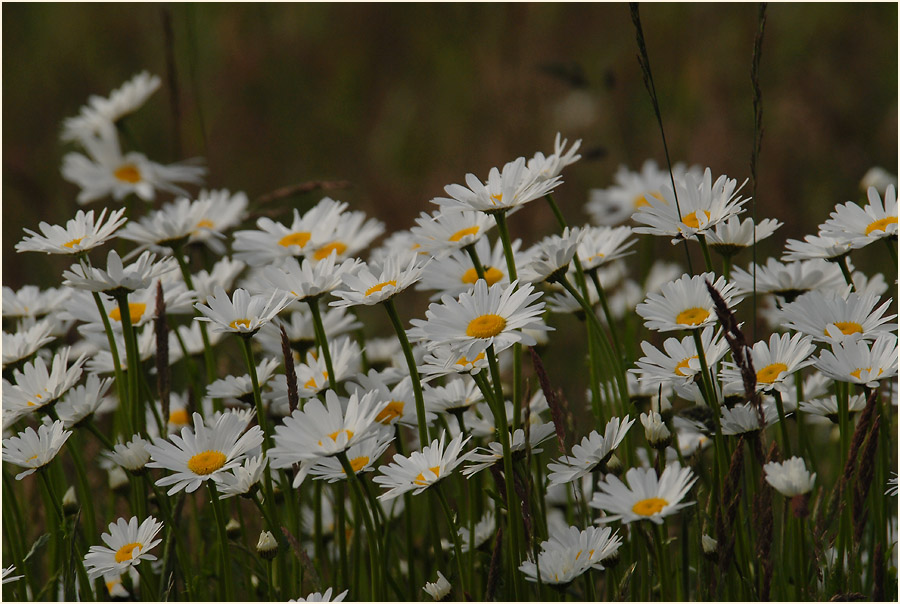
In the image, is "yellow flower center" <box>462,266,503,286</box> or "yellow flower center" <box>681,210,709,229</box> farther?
"yellow flower center" <box>462,266,503,286</box>

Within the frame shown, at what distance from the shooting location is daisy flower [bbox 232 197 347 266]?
173 cm

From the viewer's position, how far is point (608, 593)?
4.89 ft

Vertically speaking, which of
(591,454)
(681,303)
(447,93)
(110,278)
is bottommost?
(591,454)

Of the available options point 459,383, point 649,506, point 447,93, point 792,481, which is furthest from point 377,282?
point 447,93

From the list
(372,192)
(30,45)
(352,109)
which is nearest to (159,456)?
(372,192)

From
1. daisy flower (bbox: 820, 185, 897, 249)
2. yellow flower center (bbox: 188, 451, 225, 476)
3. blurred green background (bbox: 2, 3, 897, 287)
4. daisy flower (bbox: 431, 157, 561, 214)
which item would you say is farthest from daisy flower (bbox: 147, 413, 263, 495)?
blurred green background (bbox: 2, 3, 897, 287)

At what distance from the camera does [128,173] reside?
311 cm

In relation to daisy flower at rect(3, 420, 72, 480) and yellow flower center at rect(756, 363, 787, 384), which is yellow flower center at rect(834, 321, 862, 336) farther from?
daisy flower at rect(3, 420, 72, 480)

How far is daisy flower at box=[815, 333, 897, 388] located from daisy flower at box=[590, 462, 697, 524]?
251mm

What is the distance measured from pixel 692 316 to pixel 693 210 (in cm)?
20

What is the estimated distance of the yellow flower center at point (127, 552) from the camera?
130 cm

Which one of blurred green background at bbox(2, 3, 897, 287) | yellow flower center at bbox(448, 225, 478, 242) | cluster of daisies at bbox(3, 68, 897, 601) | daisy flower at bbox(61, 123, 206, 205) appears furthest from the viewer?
blurred green background at bbox(2, 3, 897, 287)

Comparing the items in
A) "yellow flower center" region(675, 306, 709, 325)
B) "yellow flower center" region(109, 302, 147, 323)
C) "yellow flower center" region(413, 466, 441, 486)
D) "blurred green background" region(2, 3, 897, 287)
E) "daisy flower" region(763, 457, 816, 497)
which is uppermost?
"blurred green background" region(2, 3, 897, 287)

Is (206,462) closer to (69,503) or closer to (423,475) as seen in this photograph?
(423,475)
